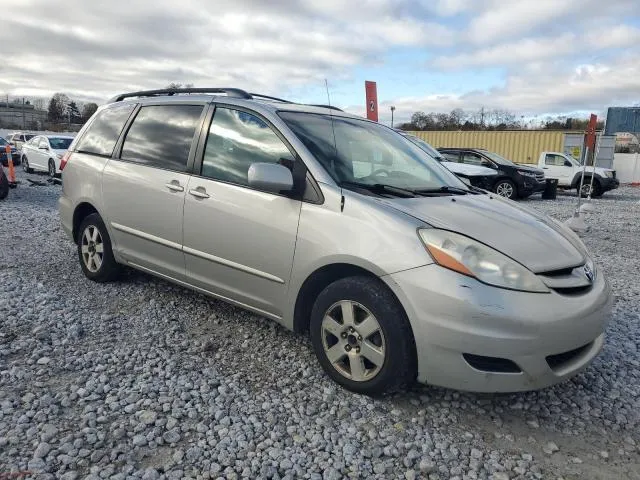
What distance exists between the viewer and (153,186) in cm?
413

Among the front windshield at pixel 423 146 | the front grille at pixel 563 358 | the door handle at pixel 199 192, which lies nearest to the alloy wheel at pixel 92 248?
the door handle at pixel 199 192

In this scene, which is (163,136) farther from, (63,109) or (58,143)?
(63,109)

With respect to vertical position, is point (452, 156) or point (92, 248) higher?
point (452, 156)

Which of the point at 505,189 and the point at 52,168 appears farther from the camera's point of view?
the point at 52,168

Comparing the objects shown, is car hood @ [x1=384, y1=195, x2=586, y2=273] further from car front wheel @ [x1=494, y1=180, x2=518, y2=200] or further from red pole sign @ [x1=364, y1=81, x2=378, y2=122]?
car front wheel @ [x1=494, y1=180, x2=518, y2=200]

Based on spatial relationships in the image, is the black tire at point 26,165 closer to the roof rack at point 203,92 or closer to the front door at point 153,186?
the roof rack at point 203,92

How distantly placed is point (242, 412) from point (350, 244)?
1.09m

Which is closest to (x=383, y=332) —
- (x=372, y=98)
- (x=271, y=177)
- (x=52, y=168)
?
(x=271, y=177)

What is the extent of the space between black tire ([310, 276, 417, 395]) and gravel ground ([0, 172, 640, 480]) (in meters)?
0.15

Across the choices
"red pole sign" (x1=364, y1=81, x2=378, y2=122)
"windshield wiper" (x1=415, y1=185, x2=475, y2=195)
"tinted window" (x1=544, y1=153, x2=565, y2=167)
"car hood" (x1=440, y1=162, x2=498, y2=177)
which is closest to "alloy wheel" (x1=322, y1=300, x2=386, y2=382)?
"windshield wiper" (x1=415, y1=185, x2=475, y2=195)

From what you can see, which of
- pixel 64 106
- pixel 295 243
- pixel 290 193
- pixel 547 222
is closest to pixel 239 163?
pixel 290 193

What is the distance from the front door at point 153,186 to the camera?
3998mm

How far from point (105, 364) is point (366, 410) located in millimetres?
1686

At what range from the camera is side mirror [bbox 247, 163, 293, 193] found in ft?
10.4
